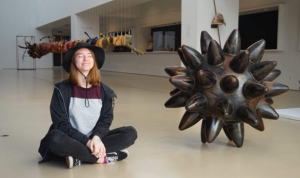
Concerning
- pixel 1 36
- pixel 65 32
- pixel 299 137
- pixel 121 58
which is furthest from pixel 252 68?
pixel 65 32

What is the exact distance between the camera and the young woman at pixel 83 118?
288 centimetres

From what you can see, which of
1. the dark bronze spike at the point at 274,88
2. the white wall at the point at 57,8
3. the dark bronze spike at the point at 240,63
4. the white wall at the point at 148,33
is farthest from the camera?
the white wall at the point at 148,33

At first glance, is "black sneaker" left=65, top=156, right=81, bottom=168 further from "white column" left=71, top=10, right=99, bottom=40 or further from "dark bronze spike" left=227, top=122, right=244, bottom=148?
"white column" left=71, top=10, right=99, bottom=40

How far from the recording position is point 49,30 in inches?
1050

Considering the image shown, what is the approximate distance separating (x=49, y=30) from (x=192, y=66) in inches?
976

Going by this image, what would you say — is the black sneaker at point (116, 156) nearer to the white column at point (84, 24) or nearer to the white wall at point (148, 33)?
the white wall at point (148, 33)

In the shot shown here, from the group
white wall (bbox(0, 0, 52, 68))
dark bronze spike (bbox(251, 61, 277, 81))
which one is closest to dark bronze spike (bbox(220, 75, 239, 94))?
dark bronze spike (bbox(251, 61, 277, 81))

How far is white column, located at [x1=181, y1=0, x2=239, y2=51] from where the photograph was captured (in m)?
8.55

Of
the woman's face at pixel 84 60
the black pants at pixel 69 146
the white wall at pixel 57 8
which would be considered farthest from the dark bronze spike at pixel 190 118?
the white wall at pixel 57 8

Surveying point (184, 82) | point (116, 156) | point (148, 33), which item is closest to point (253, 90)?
point (184, 82)

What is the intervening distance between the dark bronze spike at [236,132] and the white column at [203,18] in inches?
202

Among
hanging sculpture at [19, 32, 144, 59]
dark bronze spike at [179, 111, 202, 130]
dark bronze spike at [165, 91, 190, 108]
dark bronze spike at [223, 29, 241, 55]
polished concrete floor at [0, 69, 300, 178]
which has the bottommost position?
polished concrete floor at [0, 69, 300, 178]

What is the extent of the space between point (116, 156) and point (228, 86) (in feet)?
3.73

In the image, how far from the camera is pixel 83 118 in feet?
9.98
